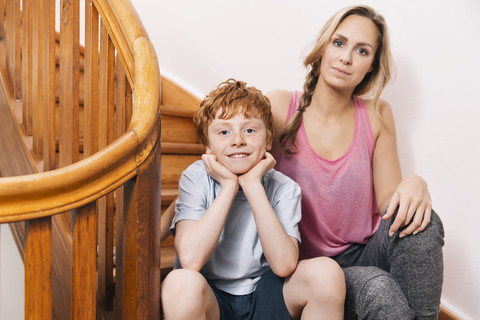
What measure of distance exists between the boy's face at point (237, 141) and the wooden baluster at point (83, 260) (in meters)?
0.42

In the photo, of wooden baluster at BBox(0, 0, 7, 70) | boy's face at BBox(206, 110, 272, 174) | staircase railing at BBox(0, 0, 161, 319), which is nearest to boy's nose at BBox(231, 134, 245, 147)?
boy's face at BBox(206, 110, 272, 174)

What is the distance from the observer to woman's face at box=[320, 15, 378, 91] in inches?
46.9

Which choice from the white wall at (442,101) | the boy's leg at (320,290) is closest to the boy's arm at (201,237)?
the boy's leg at (320,290)

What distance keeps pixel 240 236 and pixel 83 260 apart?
1.46 ft

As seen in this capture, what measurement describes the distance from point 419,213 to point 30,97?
1227 millimetres

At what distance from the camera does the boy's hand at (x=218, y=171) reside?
0.96 metres

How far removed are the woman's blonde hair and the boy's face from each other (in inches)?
8.8

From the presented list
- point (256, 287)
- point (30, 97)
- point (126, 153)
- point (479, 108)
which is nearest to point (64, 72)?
point (30, 97)

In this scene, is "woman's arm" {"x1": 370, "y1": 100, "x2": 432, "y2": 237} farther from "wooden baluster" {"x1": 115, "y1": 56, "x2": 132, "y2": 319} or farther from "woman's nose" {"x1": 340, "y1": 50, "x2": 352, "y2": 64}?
"wooden baluster" {"x1": 115, "y1": 56, "x2": 132, "y2": 319}

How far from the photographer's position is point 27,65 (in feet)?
4.47

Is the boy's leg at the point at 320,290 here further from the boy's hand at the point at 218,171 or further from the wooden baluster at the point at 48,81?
the wooden baluster at the point at 48,81

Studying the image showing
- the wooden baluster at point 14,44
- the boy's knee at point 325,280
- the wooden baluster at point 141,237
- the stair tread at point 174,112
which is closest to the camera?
the wooden baluster at point 141,237

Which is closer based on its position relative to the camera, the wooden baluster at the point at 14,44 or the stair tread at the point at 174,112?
the wooden baluster at the point at 14,44

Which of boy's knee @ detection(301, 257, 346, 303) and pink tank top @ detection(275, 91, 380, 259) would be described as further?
pink tank top @ detection(275, 91, 380, 259)
